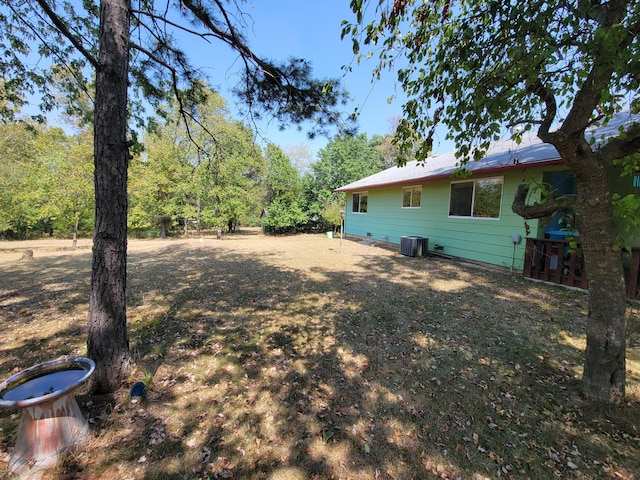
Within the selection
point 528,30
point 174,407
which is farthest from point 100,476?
point 528,30

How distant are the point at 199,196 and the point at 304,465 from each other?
1794 cm

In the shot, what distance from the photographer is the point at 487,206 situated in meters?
7.69

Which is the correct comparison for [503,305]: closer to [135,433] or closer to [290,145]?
[135,433]

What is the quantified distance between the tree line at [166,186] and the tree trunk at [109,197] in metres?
9.61

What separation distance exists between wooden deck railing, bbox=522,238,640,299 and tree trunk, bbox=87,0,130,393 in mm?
7076

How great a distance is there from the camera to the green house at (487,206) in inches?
243

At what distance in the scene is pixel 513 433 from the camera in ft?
6.93

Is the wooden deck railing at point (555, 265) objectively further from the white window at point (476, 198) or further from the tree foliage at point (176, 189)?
the tree foliage at point (176, 189)

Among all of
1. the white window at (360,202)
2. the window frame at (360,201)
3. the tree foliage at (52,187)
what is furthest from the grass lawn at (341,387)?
the white window at (360,202)

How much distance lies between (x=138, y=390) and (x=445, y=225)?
895cm

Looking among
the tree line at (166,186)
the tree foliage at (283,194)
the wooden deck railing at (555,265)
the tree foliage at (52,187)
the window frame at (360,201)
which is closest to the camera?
the wooden deck railing at (555,265)

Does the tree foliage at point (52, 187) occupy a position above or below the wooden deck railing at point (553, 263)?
above

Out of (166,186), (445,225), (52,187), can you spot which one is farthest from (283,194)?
(445,225)

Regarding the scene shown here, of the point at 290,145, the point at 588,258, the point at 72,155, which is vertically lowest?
the point at 588,258
